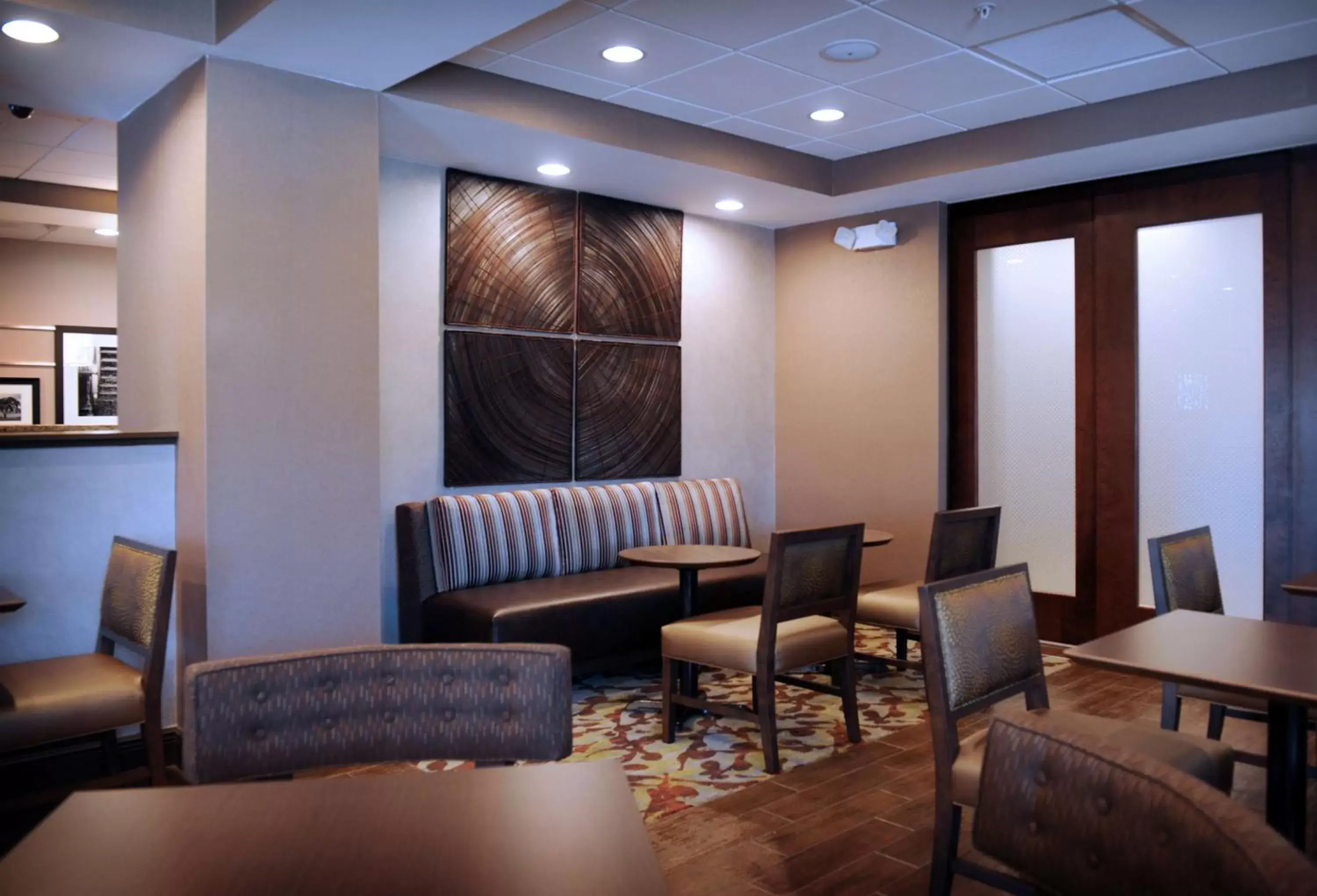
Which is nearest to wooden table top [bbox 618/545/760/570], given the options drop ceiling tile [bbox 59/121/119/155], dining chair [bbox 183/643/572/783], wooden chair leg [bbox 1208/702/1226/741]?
wooden chair leg [bbox 1208/702/1226/741]

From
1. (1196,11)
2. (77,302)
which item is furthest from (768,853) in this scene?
(77,302)

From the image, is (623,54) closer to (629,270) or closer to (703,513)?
(629,270)

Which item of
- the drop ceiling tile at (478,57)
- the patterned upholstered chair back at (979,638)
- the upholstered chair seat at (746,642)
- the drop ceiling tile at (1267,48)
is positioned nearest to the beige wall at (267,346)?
the drop ceiling tile at (478,57)

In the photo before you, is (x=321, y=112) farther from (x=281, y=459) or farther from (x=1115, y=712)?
(x=1115, y=712)

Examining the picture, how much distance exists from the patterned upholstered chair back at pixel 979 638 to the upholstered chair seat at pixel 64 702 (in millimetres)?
2405

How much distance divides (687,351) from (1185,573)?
3.77m

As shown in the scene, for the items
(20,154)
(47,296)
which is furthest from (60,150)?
(47,296)

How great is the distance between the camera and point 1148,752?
2.43 metres

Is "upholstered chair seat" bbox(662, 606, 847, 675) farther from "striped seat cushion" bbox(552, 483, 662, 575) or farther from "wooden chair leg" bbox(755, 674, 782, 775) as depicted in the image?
"striped seat cushion" bbox(552, 483, 662, 575)

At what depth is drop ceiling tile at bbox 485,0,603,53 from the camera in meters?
3.77

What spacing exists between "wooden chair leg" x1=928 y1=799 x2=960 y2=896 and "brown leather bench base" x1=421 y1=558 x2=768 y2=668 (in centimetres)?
217

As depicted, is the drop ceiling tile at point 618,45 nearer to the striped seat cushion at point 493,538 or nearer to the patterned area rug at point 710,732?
the striped seat cushion at point 493,538

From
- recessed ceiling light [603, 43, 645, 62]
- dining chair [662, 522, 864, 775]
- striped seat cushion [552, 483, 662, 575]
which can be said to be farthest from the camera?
striped seat cushion [552, 483, 662, 575]

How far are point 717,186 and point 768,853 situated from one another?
3887 millimetres
